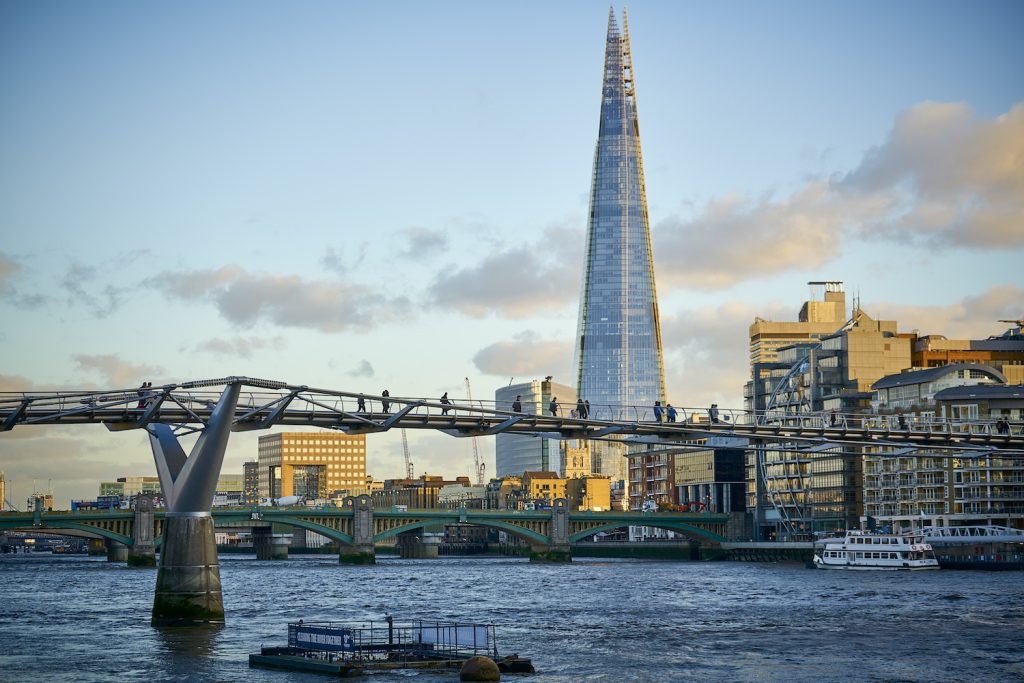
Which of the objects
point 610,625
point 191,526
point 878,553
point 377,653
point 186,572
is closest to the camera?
point 377,653

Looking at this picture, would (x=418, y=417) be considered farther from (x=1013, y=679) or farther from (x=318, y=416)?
(x=1013, y=679)

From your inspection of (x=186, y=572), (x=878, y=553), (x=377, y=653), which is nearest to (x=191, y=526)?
Answer: (x=186, y=572)

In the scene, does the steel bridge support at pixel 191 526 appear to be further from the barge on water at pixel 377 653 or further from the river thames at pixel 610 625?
the barge on water at pixel 377 653

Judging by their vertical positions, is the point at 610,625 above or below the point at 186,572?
below

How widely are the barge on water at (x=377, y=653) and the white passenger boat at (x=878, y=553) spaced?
119 m

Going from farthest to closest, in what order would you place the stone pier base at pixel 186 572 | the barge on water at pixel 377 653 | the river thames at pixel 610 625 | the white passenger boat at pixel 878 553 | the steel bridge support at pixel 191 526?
1. the white passenger boat at pixel 878 553
2. the stone pier base at pixel 186 572
3. the steel bridge support at pixel 191 526
4. the river thames at pixel 610 625
5. the barge on water at pixel 377 653

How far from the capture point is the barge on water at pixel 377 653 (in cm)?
6750

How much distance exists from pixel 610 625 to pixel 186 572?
29.1 m

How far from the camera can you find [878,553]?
616 feet

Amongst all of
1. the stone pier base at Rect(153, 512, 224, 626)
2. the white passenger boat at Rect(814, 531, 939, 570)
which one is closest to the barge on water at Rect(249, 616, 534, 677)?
the stone pier base at Rect(153, 512, 224, 626)

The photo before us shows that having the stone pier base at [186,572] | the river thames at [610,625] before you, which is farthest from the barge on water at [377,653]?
the stone pier base at [186,572]

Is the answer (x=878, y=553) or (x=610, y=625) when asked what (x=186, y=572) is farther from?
(x=878, y=553)

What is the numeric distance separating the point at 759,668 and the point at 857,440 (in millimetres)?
40068

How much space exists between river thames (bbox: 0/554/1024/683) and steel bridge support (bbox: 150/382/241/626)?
1.40 m
